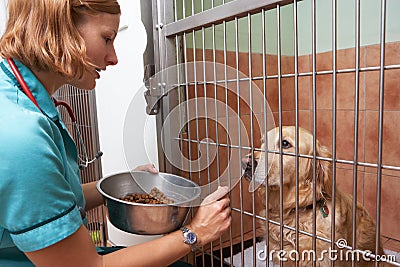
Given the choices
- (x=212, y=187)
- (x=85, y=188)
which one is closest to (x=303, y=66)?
(x=212, y=187)

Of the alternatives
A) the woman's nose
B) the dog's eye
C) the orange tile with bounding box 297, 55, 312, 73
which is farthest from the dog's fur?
the orange tile with bounding box 297, 55, 312, 73

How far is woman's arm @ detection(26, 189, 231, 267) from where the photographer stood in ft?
2.00

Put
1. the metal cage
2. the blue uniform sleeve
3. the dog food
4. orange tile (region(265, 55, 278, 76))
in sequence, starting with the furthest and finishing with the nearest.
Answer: orange tile (region(265, 55, 278, 76)), the dog food, the metal cage, the blue uniform sleeve

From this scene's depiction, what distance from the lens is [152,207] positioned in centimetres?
81

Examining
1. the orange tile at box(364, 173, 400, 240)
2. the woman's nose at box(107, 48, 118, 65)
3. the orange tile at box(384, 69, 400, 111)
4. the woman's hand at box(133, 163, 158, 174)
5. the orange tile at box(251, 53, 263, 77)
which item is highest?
the orange tile at box(251, 53, 263, 77)

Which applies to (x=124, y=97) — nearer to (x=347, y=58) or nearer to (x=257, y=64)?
(x=257, y=64)

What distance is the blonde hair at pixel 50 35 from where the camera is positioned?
67 cm

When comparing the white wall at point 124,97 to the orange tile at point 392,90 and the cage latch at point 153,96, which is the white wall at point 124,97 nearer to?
Result: the cage latch at point 153,96

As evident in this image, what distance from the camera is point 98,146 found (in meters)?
1.67

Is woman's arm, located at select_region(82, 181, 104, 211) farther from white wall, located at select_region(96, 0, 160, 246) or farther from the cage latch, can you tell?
the cage latch

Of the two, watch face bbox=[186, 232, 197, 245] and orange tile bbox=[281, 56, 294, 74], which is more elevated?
orange tile bbox=[281, 56, 294, 74]

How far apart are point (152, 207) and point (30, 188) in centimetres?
31

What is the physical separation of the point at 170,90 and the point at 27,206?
0.63 metres

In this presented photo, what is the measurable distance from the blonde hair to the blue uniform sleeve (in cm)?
15
